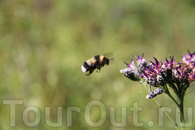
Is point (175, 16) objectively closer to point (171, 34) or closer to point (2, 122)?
point (171, 34)

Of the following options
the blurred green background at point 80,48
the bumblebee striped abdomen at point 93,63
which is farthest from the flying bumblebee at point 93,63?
the blurred green background at point 80,48

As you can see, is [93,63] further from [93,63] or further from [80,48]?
[80,48]

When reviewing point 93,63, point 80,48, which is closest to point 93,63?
point 93,63

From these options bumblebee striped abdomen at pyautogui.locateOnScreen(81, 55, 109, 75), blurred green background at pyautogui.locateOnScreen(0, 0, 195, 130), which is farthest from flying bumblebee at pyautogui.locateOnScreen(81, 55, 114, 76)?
blurred green background at pyautogui.locateOnScreen(0, 0, 195, 130)

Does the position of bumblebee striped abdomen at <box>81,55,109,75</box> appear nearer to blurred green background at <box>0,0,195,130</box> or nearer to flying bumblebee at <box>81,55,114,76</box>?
flying bumblebee at <box>81,55,114,76</box>

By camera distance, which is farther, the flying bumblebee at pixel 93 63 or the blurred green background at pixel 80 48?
the blurred green background at pixel 80 48

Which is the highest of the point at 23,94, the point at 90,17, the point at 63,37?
the point at 90,17

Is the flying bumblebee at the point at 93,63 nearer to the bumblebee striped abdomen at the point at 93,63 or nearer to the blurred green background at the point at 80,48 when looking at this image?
the bumblebee striped abdomen at the point at 93,63

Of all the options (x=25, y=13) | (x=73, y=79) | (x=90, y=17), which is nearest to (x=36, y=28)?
(x=25, y=13)
